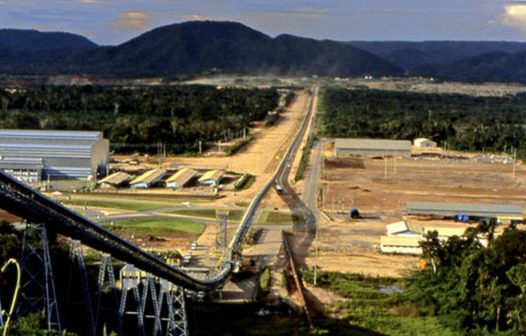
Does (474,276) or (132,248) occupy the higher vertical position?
(132,248)

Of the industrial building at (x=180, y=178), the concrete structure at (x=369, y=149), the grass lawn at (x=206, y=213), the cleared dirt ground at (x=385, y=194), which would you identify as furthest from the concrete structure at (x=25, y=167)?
the concrete structure at (x=369, y=149)

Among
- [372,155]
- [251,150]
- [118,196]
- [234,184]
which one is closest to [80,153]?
[118,196]

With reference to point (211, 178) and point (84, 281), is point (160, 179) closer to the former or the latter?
point (211, 178)

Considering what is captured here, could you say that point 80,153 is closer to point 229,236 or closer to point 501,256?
point 229,236

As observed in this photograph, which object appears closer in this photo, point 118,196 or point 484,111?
point 118,196

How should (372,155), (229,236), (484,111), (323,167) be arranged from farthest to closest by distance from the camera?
(484,111)
(372,155)
(323,167)
(229,236)

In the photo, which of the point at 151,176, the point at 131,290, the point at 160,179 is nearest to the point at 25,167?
the point at 151,176
